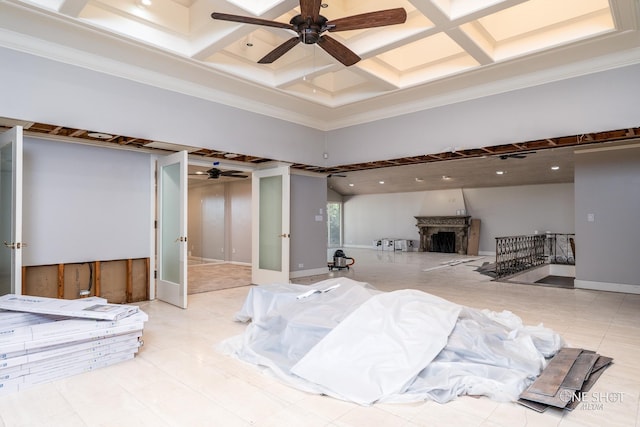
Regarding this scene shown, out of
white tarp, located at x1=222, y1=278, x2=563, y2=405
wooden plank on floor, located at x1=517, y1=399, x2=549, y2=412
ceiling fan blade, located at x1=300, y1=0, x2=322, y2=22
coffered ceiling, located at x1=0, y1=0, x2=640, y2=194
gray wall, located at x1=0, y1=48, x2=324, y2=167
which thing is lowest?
wooden plank on floor, located at x1=517, y1=399, x2=549, y2=412

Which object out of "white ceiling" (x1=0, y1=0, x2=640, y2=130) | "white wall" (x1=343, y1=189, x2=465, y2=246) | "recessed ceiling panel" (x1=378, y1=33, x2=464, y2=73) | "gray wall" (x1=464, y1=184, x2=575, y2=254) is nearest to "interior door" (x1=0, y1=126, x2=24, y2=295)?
"white ceiling" (x1=0, y1=0, x2=640, y2=130)

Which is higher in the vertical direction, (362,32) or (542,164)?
(362,32)

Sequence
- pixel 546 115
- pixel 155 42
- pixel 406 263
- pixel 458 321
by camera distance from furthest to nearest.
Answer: pixel 406 263 → pixel 546 115 → pixel 155 42 → pixel 458 321

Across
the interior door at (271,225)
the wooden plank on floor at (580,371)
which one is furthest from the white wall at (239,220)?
the wooden plank on floor at (580,371)

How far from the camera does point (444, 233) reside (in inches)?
572

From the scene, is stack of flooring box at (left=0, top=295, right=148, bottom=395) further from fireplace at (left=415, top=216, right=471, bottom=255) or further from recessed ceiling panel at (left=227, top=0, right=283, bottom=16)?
Answer: fireplace at (left=415, top=216, right=471, bottom=255)

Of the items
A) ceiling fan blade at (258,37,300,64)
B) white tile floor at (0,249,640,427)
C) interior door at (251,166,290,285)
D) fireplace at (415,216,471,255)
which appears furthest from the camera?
fireplace at (415,216,471,255)

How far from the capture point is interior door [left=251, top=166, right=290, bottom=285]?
6508 millimetres

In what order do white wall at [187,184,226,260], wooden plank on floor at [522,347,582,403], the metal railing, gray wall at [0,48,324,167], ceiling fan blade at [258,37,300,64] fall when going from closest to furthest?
wooden plank on floor at [522,347,582,403] → ceiling fan blade at [258,37,300,64] → gray wall at [0,48,324,167] → the metal railing → white wall at [187,184,226,260]

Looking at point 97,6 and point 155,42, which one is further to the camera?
point 155,42

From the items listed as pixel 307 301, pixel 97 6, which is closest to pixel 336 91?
pixel 97 6

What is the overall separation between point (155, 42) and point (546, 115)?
5.18m

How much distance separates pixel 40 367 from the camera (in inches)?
108

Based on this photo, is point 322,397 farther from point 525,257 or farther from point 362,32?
point 525,257
